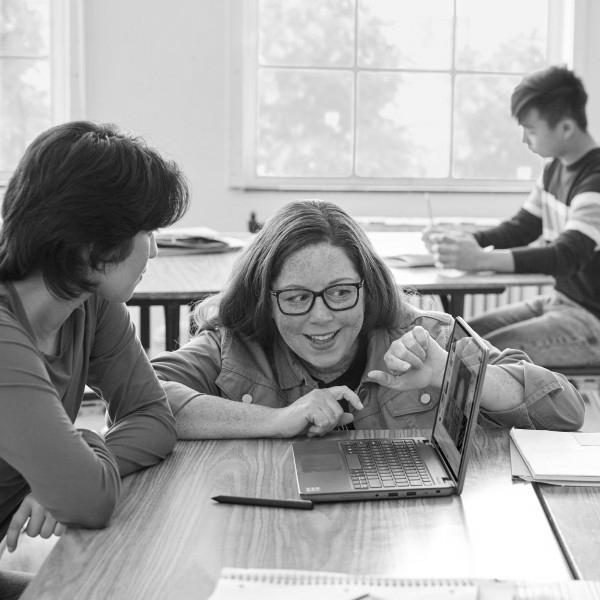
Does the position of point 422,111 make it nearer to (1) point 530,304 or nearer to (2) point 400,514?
(1) point 530,304

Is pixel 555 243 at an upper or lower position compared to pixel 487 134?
lower

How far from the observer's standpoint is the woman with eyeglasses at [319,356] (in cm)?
157

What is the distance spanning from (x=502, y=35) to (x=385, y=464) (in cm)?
367

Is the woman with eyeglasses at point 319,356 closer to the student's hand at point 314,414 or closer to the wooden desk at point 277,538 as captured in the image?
the student's hand at point 314,414

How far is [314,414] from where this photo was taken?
5.01ft

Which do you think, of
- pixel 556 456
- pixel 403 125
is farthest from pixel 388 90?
pixel 556 456

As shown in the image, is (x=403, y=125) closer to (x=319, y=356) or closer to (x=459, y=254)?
(x=459, y=254)

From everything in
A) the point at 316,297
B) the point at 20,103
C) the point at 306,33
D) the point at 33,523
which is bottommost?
the point at 33,523

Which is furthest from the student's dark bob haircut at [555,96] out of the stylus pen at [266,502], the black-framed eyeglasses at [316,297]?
the stylus pen at [266,502]

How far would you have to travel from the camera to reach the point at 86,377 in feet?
5.23

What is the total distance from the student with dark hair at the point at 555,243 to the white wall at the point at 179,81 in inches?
52.5

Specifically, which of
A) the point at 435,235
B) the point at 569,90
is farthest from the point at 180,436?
the point at 569,90

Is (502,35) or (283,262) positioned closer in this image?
(283,262)

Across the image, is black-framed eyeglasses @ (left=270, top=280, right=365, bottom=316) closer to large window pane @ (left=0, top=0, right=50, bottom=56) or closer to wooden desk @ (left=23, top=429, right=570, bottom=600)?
wooden desk @ (left=23, top=429, right=570, bottom=600)
